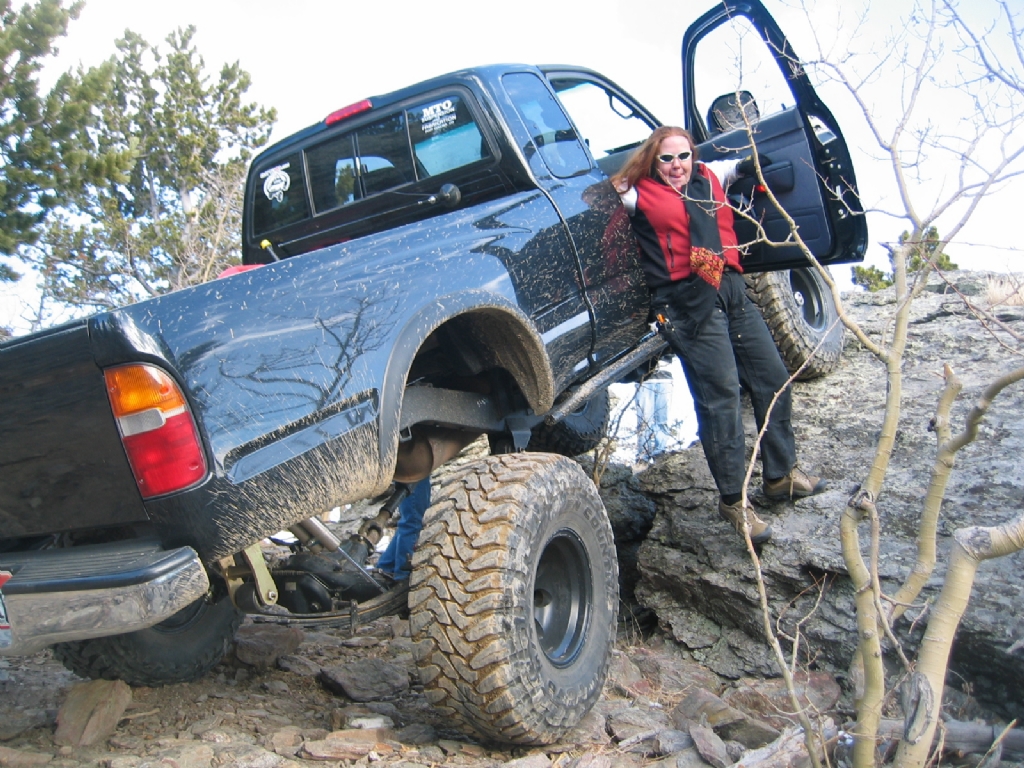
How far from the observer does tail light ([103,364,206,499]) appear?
1.94 m

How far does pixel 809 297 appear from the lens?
536cm

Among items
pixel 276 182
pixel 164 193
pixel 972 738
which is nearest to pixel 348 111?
pixel 276 182

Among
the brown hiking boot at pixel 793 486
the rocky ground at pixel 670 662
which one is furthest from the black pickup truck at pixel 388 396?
the brown hiking boot at pixel 793 486

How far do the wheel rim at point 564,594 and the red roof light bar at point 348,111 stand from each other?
207cm

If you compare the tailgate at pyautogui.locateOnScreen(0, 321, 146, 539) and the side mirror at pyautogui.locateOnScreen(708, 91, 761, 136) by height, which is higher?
the side mirror at pyautogui.locateOnScreen(708, 91, 761, 136)

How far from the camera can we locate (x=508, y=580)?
244cm

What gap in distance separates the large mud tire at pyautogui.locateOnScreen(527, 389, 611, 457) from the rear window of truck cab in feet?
6.26

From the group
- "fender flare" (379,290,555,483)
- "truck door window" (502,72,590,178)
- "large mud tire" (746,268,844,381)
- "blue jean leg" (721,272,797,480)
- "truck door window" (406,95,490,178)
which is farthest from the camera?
"large mud tire" (746,268,844,381)

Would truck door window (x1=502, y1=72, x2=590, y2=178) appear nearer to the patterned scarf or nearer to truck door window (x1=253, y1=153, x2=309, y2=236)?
the patterned scarf

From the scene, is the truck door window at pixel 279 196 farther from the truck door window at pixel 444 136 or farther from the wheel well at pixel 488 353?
the wheel well at pixel 488 353

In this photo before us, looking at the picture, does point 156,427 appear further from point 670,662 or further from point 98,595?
point 670,662

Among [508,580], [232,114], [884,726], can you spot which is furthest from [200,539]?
[232,114]

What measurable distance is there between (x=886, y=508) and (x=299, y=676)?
2.68 m

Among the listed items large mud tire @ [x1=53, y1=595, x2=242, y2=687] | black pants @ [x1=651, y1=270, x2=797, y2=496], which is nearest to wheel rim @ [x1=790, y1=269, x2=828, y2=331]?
black pants @ [x1=651, y1=270, x2=797, y2=496]
